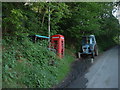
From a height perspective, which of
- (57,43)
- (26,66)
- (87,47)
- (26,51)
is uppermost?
(57,43)

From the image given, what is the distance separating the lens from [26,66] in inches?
209

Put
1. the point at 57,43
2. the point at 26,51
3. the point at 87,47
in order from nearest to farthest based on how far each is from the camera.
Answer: the point at 26,51
the point at 57,43
the point at 87,47

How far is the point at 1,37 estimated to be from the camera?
6.04m

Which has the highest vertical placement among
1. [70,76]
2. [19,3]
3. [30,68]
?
[19,3]

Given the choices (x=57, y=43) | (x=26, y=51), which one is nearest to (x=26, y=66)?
(x=26, y=51)

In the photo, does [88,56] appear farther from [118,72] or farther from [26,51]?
[26,51]

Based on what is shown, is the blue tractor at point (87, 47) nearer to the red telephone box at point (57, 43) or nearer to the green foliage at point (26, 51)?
the green foliage at point (26, 51)

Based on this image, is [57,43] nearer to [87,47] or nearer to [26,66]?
[87,47]

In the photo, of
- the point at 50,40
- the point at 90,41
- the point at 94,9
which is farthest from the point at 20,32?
the point at 90,41

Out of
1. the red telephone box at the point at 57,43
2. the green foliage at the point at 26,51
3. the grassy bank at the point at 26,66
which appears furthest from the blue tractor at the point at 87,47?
the grassy bank at the point at 26,66

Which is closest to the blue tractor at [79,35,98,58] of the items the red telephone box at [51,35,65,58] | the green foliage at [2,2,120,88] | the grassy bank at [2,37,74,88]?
the green foliage at [2,2,120,88]

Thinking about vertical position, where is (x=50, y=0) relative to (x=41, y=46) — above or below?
above

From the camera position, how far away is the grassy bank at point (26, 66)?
4.52m

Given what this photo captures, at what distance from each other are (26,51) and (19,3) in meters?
2.81
